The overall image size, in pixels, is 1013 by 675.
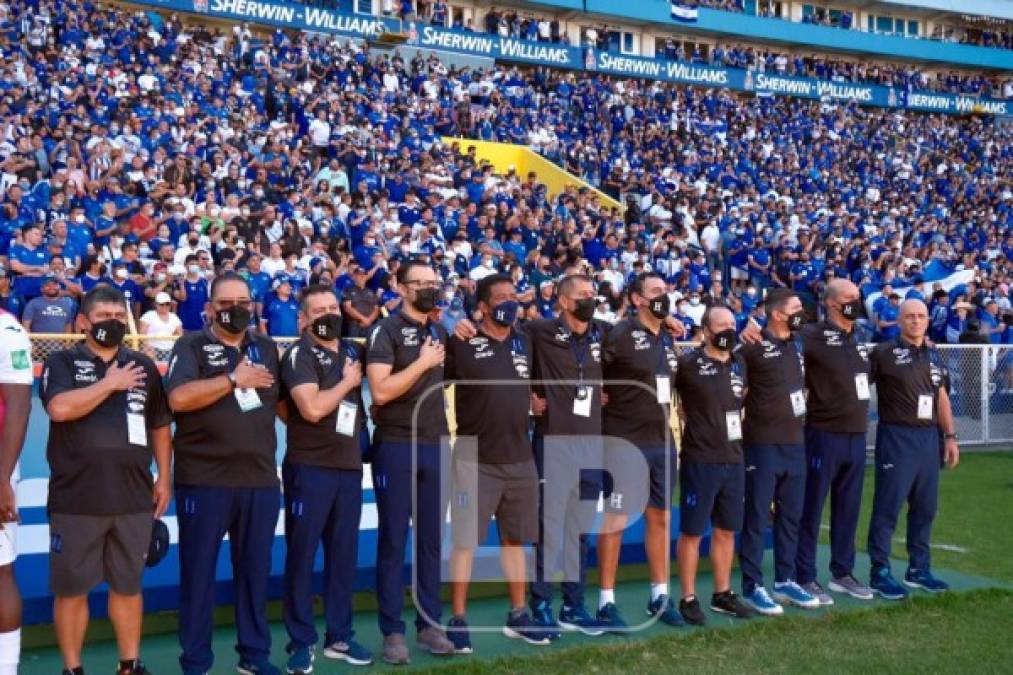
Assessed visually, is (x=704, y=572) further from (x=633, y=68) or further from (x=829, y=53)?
(x=829, y=53)

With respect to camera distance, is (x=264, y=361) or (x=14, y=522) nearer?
(x=14, y=522)

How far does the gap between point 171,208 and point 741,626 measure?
10902 millimetres

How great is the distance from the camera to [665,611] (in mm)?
6648

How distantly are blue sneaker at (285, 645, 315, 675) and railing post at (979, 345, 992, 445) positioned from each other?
38.7 feet

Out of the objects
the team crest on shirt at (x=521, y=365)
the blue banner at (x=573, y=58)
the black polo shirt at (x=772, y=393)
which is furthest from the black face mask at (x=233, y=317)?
the blue banner at (x=573, y=58)

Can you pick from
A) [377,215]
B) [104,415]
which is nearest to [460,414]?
[104,415]

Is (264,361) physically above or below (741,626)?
above

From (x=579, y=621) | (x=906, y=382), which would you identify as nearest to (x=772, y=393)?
(x=906, y=382)

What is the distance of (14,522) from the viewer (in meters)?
4.60

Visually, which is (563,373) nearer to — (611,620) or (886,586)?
(611,620)

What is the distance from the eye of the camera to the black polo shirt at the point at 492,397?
20.1 ft

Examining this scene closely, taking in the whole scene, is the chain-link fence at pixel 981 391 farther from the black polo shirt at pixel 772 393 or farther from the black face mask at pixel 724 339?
the black face mask at pixel 724 339

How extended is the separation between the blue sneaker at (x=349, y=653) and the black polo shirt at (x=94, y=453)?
1310 mm

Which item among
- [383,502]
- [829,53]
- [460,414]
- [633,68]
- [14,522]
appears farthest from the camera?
[829,53]
